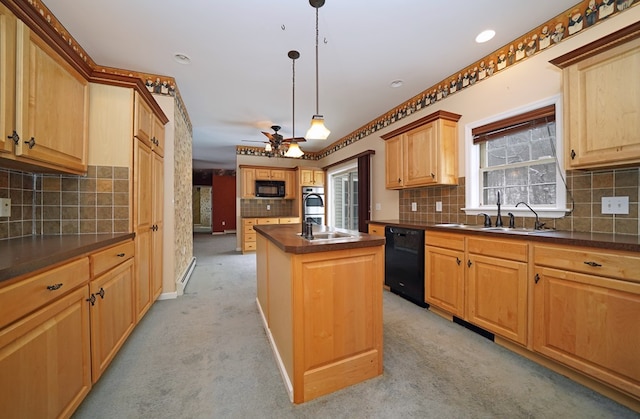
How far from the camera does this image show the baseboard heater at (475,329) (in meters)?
2.08

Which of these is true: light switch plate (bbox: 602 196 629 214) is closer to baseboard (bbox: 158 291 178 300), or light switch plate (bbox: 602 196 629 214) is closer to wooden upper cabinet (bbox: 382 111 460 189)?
wooden upper cabinet (bbox: 382 111 460 189)

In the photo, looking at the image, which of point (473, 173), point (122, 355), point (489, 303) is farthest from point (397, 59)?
point (122, 355)

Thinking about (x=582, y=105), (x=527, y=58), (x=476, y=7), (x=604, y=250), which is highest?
(x=476, y=7)

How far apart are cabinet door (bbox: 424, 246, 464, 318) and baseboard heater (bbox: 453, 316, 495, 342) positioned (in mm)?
96

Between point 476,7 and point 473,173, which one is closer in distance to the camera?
point 476,7

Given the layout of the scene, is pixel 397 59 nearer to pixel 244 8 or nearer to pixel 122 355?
pixel 244 8

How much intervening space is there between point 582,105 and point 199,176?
11087 millimetres

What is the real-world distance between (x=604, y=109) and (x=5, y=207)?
3.97 meters

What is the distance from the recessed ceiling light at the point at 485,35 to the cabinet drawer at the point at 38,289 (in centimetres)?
344

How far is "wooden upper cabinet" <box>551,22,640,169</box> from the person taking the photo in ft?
4.92

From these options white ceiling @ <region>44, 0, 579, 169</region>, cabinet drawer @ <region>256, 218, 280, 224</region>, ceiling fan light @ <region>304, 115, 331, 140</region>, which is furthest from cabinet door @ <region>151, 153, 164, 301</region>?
cabinet drawer @ <region>256, 218, 280, 224</region>

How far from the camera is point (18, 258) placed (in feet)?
3.46

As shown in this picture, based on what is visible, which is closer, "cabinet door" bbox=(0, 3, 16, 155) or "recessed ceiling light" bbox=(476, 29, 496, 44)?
"cabinet door" bbox=(0, 3, 16, 155)

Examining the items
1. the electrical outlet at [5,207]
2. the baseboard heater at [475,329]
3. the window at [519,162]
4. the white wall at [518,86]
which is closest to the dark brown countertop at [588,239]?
the window at [519,162]
